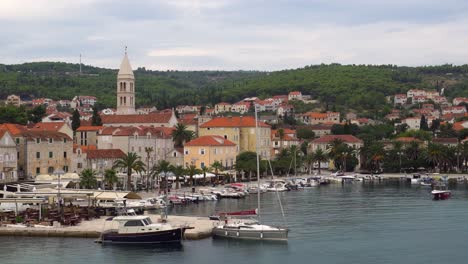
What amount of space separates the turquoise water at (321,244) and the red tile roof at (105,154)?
17057 mm

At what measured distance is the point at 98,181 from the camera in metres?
75.7

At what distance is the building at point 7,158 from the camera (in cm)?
7050

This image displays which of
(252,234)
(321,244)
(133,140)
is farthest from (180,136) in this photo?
(321,244)

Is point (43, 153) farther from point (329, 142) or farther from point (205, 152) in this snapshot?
point (329, 142)

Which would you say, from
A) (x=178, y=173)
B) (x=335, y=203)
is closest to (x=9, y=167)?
(x=178, y=173)

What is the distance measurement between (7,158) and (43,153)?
19.1ft

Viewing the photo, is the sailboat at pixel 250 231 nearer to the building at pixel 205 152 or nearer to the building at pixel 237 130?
the building at pixel 205 152

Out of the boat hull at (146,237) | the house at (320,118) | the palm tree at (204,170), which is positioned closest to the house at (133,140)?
the palm tree at (204,170)

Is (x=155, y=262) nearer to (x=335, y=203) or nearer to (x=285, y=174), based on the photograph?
(x=335, y=203)

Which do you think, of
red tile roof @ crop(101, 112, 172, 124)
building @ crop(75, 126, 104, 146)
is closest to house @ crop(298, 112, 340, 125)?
red tile roof @ crop(101, 112, 172, 124)

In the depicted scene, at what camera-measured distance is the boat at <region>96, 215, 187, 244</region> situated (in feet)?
154

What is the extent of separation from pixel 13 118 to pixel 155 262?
6649cm

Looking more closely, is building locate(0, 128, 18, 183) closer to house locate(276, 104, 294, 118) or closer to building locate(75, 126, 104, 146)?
building locate(75, 126, 104, 146)

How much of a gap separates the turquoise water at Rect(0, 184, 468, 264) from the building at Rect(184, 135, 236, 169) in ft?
76.4
